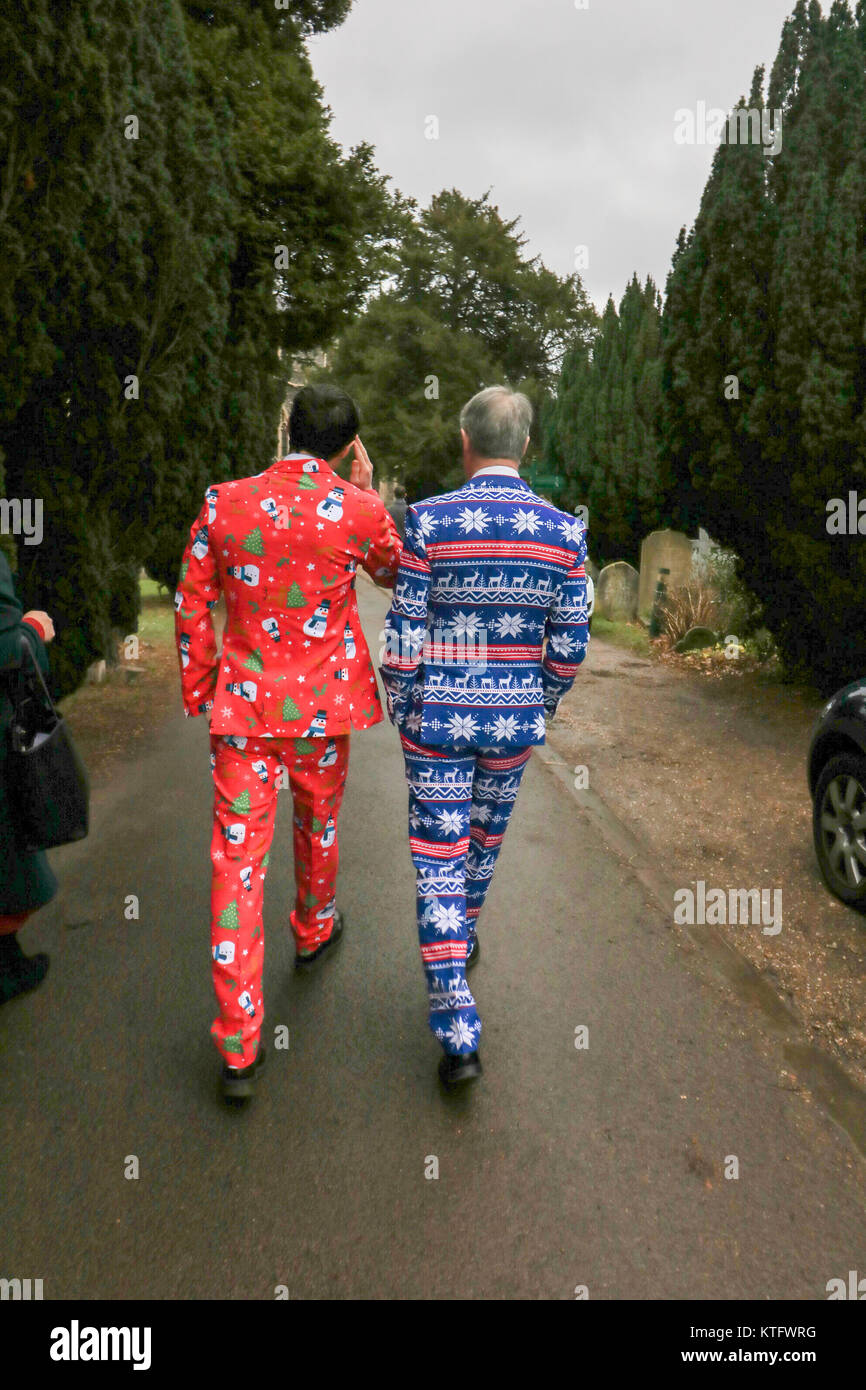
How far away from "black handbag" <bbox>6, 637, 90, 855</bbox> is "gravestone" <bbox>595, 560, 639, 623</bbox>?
12.3 m

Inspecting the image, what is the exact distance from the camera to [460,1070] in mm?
2869

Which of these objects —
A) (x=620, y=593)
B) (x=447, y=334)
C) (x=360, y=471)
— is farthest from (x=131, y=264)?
(x=447, y=334)

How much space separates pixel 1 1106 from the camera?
2.77 meters

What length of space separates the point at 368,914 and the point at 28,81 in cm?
436

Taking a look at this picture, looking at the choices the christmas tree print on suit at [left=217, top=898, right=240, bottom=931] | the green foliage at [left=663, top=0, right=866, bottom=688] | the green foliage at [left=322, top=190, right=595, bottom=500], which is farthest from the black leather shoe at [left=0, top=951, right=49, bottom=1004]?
the green foliage at [left=322, top=190, right=595, bottom=500]

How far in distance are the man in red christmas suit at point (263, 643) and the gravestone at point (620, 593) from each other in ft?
39.5

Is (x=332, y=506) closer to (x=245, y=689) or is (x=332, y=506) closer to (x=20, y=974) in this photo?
(x=245, y=689)

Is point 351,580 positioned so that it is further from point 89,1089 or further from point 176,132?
point 176,132

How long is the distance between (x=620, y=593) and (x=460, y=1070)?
12337 mm

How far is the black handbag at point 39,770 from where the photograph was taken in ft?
9.46

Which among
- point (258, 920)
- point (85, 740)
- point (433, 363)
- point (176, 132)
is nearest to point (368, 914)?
point (258, 920)

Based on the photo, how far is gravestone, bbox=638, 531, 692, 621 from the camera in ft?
43.6

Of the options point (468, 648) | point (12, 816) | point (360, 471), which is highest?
point (360, 471)

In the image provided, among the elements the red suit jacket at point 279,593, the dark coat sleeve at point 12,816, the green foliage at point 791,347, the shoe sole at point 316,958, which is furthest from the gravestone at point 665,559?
the dark coat sleeve at point 12,816
